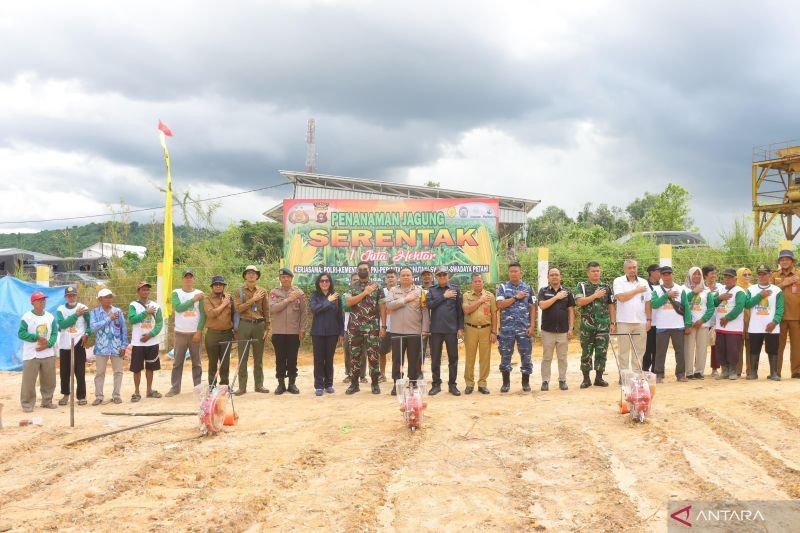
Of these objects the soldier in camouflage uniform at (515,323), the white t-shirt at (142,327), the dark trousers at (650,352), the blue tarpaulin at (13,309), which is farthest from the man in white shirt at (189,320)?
the dark trousers at (650,352)

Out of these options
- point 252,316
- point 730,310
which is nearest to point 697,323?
point 730,310

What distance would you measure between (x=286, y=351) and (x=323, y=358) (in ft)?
1.78

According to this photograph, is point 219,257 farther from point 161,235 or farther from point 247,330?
point 247,330

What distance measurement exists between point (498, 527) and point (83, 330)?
Answer: 6.67 meters

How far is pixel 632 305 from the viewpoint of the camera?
8109 millimetres

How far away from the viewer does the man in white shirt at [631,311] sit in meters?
8.09

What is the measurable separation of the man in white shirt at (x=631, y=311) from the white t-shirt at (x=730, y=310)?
116 cm

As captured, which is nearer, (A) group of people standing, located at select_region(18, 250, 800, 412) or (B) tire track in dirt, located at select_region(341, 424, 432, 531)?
(B) tire track in dirt, located at select_region(341, 424, 432, 531)

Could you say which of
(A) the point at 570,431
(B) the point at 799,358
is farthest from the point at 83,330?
(B) the point at 799,358

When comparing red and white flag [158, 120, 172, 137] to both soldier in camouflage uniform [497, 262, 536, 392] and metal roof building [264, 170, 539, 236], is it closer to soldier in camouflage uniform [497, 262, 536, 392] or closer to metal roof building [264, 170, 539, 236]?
soldier in camouflage uniform [497, 262, 536, 392]

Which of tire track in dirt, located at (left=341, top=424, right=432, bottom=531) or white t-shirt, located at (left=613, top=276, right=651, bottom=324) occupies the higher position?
white t-shirt, located at (left=613, top=276, right=651, bottom=324)

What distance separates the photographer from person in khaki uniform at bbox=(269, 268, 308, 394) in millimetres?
8438

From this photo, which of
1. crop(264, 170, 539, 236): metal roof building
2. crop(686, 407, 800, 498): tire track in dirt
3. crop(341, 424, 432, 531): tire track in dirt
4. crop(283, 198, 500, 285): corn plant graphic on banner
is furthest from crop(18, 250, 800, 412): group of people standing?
crop(264, 170, 539, 236): metal roof building

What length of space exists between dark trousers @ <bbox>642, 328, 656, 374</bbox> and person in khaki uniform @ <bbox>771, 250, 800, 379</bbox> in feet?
5.24
